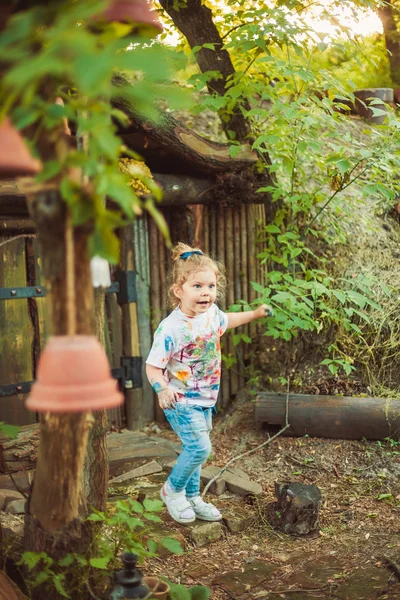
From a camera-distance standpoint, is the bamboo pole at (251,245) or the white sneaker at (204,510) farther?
the bamboo pole at (251,245)

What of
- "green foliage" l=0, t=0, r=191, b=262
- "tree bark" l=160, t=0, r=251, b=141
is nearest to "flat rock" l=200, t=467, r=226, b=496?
"tree bark" l=160, t=0, r=251, b=141

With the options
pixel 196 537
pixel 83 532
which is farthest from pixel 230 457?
pixel 83 532

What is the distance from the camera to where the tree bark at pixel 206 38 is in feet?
20.3

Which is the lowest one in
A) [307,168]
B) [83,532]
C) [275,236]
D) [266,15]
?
[83,532]

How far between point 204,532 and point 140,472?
1.00m

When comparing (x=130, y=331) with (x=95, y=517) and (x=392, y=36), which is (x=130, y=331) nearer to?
(x=95, y=517)

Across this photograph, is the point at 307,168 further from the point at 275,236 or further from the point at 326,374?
the point at 326,374

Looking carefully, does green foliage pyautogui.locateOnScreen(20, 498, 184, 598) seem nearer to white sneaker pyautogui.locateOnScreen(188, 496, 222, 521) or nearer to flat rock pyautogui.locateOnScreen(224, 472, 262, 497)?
white sneaker pyautogui.locateOnScreen(188, 496, 222, 521)

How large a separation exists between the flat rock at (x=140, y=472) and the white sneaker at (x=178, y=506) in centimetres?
72

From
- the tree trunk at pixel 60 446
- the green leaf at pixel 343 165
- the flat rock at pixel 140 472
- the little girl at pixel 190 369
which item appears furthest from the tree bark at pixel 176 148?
the tree trunk at pixel 60 446

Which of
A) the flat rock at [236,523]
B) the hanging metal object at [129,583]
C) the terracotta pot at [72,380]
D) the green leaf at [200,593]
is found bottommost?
the flat rock at [236,523]

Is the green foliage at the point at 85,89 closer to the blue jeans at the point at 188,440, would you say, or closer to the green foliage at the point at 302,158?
the blue jeans at the point at 188,440

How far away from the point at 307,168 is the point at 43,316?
346cm

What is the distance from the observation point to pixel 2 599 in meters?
2.91
